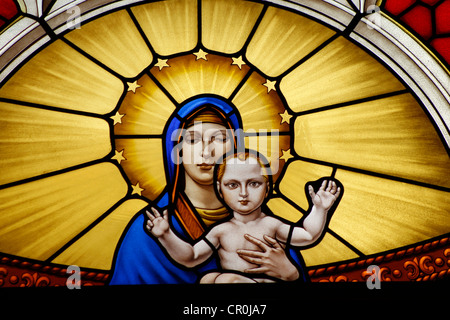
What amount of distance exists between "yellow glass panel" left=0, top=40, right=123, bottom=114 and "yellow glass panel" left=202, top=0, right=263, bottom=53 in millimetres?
812

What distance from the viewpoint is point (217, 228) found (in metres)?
3.29

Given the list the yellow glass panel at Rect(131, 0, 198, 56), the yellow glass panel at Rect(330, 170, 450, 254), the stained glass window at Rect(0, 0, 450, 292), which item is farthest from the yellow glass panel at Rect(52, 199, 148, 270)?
the yellow glass panel at Rect(330, 170, 450, 254)

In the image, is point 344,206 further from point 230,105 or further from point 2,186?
point 2,186

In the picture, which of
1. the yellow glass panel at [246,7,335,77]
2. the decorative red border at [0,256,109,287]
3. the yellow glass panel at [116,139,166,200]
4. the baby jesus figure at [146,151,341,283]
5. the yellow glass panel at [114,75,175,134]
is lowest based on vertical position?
the decorative red border at [0,256,109,287]

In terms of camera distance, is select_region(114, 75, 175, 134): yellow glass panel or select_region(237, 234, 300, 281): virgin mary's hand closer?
select_region(237, 234, 300, 281): virgin mary's hand

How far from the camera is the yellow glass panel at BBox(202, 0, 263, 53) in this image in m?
3.34

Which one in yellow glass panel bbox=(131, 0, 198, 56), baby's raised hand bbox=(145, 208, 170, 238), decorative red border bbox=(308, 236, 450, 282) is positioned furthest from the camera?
yellow glass panel bbox=(131, 0, 198, 56)

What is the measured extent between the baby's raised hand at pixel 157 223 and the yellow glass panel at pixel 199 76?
838mm

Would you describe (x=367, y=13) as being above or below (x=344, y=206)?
above

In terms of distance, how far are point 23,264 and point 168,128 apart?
1.37m

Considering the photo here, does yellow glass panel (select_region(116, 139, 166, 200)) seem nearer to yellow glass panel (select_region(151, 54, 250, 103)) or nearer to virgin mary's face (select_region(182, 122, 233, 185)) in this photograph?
virgin mary's face (select_region(182, 122, 233, 185))

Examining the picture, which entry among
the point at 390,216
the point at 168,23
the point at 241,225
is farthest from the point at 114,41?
the point at 390,216

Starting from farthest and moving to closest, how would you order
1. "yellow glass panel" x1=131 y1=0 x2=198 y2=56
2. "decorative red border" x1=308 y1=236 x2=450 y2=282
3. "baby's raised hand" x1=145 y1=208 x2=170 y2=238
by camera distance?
"yellow glass panel" x1=131 y1=0 x2=198 y2=56, "baby's raised hand" x1=145 y1=208 x2=170 y2=238, "decorative red border" x1=308 y1=236 x2=450 y2=282
